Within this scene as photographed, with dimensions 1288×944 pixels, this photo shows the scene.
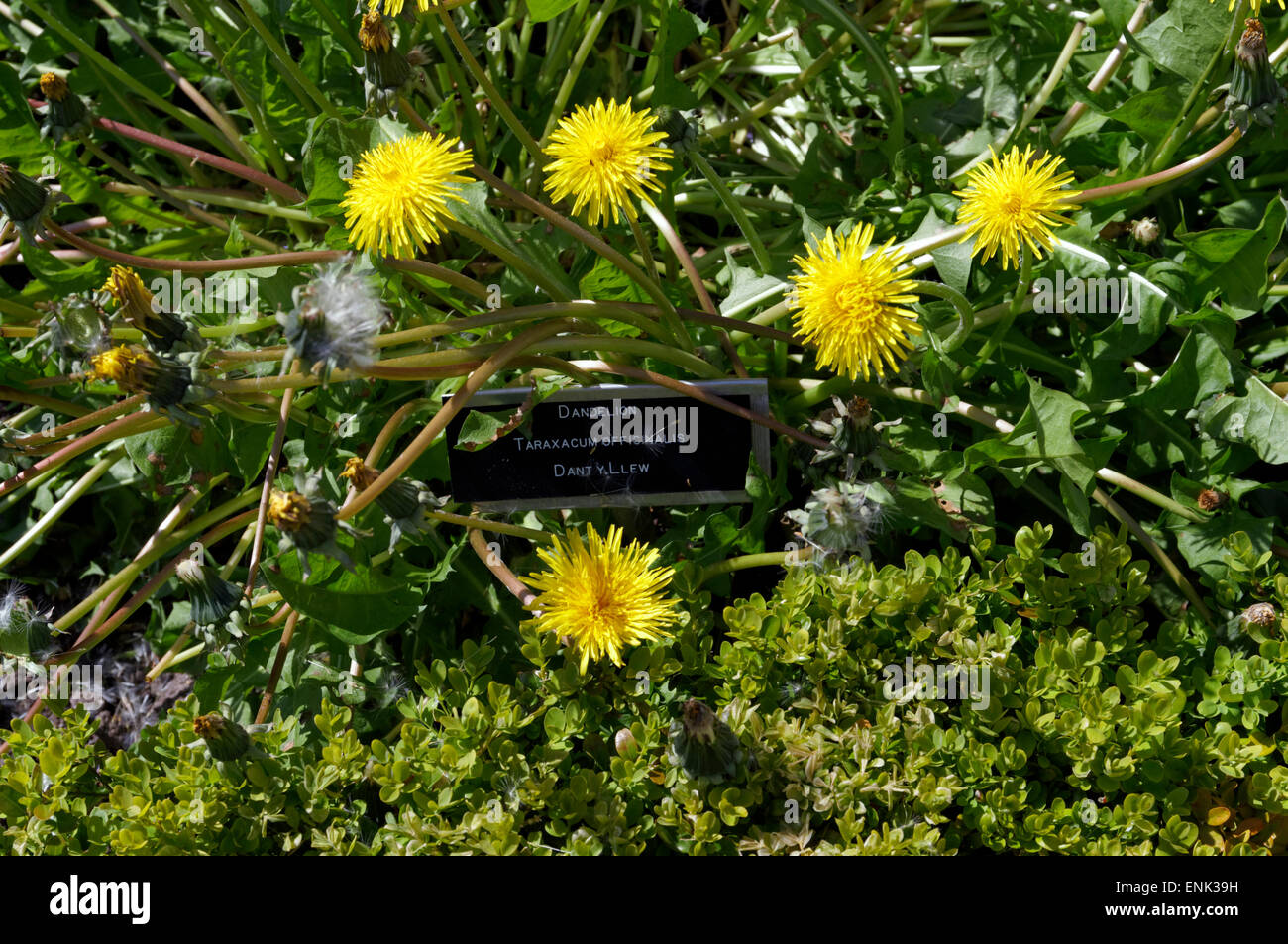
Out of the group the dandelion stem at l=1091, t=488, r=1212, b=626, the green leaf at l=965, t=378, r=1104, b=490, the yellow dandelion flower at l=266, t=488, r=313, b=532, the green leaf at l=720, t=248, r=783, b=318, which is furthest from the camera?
the green leaf at l=720, t=248, r=783, b=318

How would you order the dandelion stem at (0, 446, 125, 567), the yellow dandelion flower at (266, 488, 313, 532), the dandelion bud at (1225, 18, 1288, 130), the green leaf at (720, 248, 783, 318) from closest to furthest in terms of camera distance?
the yellow dandelion flower at (266, 488, 313, 532) < the dandelion bud at (1225, 18, 1288, 130) < the green leaf at (720, 248, 783, 318) < the dandelion stem at (0, 446, 125, 567)

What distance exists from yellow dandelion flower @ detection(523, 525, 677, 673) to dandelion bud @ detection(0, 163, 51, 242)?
2.51ft

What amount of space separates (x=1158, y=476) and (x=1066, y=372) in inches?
10.2

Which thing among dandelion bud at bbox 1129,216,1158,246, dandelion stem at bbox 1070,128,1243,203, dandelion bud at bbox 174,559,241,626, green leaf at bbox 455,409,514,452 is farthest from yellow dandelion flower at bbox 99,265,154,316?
dandelion bud at bbox 1129,216,1158,246

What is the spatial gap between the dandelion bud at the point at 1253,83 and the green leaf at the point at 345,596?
121cm

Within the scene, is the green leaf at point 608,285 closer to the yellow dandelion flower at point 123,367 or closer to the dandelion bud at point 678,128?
the dandelion bud at point 678,128

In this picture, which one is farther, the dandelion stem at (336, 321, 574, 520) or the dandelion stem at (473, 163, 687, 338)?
the dandelion stem at (473, 163, 687, 338)

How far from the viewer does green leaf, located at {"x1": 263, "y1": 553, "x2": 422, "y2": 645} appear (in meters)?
1.21

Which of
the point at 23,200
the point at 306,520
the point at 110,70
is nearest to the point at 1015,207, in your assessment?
the point at 306,520

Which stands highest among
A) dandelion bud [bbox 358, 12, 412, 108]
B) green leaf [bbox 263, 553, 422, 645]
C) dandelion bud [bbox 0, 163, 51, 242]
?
dandelion bud [bbox 358, 12, 412, 108]

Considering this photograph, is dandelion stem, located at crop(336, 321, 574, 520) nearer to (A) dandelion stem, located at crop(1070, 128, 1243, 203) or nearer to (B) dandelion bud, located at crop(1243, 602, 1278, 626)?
(A) dandelion stem, located at crop(1070, 128, 1243, 203)

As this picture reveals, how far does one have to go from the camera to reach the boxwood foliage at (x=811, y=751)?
1.24 metres

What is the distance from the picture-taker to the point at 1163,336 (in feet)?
5.53
